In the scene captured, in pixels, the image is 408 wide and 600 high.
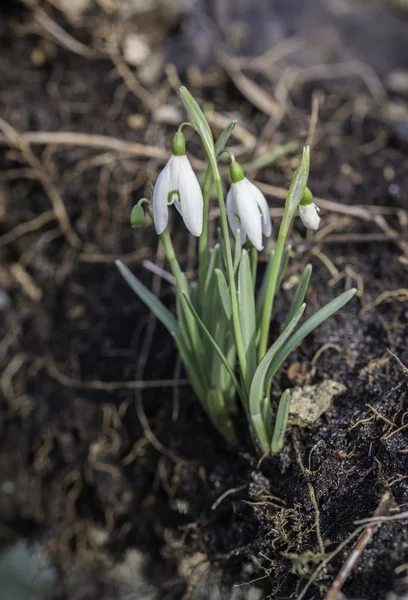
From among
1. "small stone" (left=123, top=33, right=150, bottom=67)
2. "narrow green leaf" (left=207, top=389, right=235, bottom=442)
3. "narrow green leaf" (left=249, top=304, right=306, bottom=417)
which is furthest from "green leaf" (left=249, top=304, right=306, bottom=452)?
"small stone" (left=123, top=33, right=150, bottom=67)

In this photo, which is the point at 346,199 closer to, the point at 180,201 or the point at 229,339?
the point at 229,339

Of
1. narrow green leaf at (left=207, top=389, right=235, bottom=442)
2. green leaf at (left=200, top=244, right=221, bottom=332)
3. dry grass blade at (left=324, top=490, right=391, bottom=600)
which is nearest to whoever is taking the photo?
dry grass blade at (left=324, top=490, right=391, bottom=600)

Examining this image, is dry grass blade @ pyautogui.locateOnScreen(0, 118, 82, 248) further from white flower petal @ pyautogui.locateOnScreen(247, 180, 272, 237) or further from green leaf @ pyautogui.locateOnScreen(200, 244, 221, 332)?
white flower petal @ pyautogui.locateOnScreen(247, 180, 272, 237)

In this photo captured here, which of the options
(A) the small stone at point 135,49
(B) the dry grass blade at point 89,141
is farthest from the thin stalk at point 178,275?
(A) the small stone at point 135,49

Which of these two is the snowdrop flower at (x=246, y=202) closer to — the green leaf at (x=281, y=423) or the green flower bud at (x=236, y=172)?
the green flower bud at (x=236, y=172)

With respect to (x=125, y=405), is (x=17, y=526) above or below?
below

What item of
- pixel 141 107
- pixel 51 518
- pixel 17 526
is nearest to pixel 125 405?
pixel 51 518

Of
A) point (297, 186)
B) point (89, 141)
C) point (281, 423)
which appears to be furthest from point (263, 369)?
point (89, 141)
